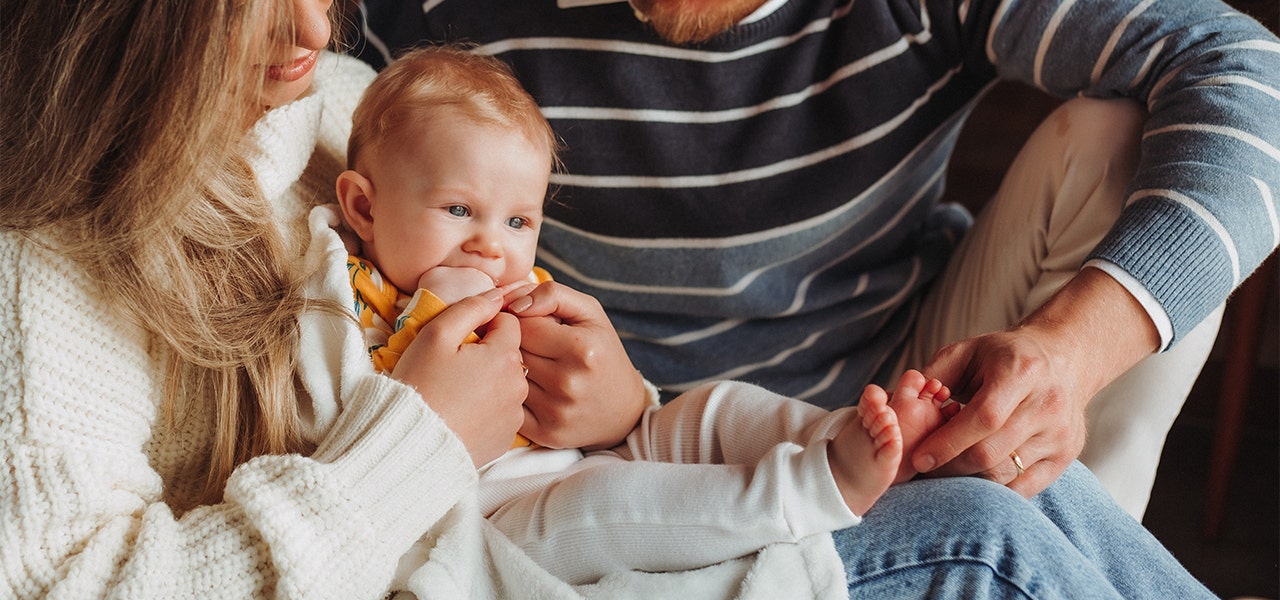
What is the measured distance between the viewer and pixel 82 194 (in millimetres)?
850

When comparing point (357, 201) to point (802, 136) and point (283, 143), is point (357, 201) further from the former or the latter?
point (802, 136)

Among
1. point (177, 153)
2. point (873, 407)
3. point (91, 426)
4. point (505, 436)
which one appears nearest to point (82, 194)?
point (177, 153)

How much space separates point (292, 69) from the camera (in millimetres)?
984

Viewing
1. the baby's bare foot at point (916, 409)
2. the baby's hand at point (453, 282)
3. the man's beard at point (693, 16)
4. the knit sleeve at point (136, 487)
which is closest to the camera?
the knit sleeve at point (136, 487)

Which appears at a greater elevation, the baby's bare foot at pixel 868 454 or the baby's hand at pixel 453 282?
the baby's hand at pixel 453 282

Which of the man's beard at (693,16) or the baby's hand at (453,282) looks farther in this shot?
the man's beard at (693,16)

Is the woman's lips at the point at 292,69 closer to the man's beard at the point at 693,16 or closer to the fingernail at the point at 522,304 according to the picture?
the fingernail at the point at 522,304

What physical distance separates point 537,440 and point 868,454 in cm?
37

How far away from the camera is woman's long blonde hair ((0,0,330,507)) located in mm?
815

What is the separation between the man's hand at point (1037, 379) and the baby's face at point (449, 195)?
45 cm

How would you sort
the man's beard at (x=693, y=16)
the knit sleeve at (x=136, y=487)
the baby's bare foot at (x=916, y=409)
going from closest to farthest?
the knit sleeve at (x=136, y=487), the baby's bare foot at (x=916, y=409), the man's beard at (x=693, y=16)

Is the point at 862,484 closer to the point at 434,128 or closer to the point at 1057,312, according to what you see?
the point at 1057,312

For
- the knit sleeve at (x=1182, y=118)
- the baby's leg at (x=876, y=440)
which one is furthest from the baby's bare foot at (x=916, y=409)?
the knit sleeve at (x=1182, y=118)

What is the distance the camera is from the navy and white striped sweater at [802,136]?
3.82ft
